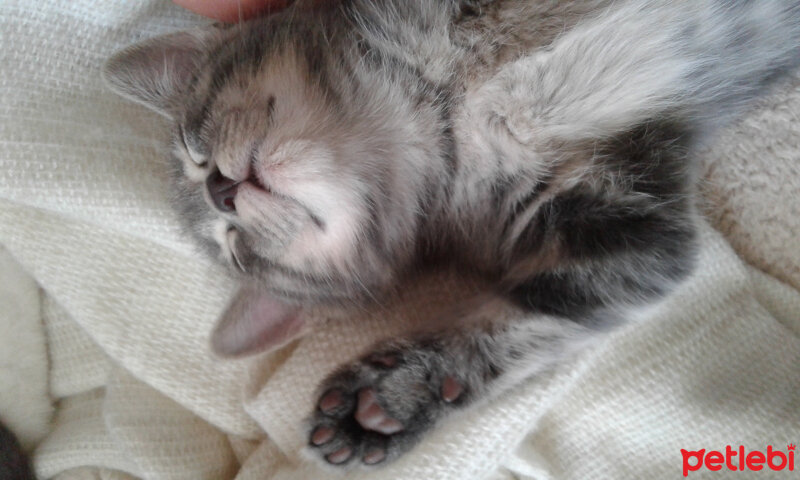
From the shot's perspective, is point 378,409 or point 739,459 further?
point 739,459

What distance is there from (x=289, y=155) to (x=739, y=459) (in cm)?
86

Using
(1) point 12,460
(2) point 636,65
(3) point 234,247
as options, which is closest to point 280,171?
(3) point 234,247

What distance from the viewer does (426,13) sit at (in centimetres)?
82

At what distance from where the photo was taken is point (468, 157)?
0.85 meters

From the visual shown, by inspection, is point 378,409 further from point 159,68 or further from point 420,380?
point 159,68

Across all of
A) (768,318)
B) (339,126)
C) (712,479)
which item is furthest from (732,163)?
(339,126)

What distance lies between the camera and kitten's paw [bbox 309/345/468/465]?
776mm

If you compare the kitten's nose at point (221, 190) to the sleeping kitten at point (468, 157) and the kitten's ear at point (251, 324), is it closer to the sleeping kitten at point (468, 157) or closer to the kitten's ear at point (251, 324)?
the sleeping kitten at point (468, 157)

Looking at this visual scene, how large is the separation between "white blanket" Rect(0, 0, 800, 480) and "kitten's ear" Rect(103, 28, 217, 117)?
152 mm

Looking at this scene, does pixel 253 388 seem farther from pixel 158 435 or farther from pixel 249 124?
pixel 249 124

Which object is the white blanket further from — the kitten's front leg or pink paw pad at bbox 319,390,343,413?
pink paw pad at bbox 319,390,343,413

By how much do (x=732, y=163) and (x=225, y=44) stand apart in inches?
36.5

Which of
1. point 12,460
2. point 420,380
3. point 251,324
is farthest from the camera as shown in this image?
point 12,460

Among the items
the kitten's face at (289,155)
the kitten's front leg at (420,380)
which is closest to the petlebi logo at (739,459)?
the kitten's front leg at (420,380)
